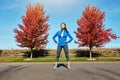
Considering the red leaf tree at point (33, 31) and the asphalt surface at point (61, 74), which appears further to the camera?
the red leaf tree at point (33, 31)

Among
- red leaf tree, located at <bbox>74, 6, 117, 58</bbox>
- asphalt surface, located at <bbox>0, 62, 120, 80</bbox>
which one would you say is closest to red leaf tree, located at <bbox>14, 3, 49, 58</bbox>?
red leaf tree, located at <bbox>74, 6, 117, 58</bbox>

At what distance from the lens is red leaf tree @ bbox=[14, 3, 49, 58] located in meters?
35.8

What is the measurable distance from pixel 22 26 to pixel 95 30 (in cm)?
918

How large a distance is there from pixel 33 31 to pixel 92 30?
727 cm

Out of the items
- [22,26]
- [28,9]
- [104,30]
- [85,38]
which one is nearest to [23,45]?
[22,26]

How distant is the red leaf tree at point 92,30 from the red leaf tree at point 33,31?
4.29 m

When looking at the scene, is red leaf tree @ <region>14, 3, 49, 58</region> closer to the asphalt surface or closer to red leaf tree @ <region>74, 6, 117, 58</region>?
red leaf tree @ <region>74, 6, 117, 58</region>

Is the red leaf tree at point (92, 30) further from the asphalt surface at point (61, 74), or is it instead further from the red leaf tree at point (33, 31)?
the asphalt surface at point (61, 74)

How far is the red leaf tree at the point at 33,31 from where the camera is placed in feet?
117

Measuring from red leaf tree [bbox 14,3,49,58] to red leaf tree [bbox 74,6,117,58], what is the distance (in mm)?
4287

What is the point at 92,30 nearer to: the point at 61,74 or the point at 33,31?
the point at 33,31

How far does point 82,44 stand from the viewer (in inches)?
1398

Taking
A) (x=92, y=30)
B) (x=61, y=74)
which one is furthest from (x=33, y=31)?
(x=61, y=74)

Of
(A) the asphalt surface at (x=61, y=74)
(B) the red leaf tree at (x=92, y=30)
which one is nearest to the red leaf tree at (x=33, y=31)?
(B) the red leaf tree at (x=92, y=30)
